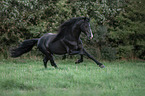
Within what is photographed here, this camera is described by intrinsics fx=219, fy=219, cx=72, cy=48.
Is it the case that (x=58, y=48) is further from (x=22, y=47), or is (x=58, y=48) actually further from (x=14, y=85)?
(x=14, y=85)

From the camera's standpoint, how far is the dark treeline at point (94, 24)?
1888 cm

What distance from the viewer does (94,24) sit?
19328mm

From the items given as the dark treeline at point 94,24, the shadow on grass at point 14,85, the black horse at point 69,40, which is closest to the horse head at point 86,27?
the black horse at point 69,40

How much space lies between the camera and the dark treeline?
61.9 feet

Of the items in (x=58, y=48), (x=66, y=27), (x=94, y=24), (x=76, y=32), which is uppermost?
(x=66, y=27)

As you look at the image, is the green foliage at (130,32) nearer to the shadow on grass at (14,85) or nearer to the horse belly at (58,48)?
the horse belly at (58,48)

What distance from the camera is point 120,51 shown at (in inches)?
778

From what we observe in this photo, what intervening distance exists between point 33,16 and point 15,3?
185 cm

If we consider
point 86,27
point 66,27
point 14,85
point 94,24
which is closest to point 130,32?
point 94,24

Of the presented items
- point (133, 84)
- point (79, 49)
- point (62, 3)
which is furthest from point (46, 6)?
point (133, 84)

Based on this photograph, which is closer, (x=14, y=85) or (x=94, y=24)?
(x=14, y=85)

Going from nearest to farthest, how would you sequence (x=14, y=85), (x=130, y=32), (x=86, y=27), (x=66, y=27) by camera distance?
1. (x=14, y=85)
2. (x=86, y=27)
3. (x=66, y=27)
4. (x=130, y=32)

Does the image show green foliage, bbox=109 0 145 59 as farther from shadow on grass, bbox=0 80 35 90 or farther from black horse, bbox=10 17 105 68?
shadow on grass, bbox=0 80 35 90

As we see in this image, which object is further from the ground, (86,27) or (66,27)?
(86,27)
